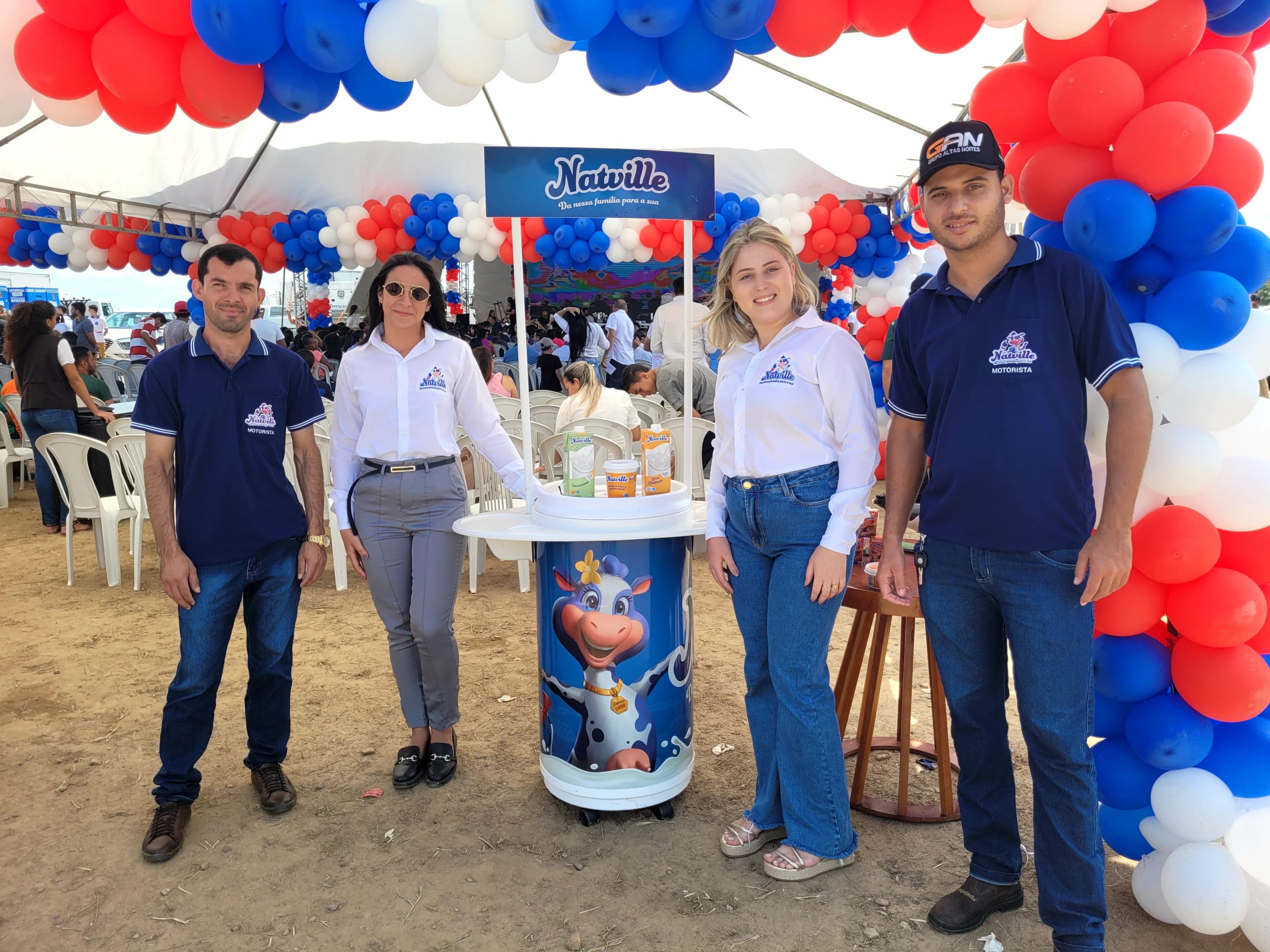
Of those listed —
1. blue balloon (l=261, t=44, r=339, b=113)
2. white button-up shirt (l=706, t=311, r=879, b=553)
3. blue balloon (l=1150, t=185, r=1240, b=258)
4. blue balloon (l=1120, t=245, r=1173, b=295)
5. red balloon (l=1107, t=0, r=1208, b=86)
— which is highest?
blue balloon (l=261, t=44, r=339, b=113)

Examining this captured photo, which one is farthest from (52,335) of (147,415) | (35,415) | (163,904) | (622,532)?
(622,532)

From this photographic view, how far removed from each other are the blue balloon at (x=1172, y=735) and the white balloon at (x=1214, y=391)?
2.27ft

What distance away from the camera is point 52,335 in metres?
6.35

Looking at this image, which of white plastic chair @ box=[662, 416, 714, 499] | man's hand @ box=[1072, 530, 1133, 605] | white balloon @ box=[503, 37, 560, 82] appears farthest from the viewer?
white plastic chair @ box=[662, 416, 714, 499]

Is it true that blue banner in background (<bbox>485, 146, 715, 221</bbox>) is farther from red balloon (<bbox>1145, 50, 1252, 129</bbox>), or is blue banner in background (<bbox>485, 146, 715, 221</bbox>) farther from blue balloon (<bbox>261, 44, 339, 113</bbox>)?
red balloon (<bbox>1145, 50, 1252, 129</bbox>)

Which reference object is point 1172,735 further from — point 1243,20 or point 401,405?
point 401,405

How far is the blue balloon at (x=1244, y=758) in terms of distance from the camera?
2.10m

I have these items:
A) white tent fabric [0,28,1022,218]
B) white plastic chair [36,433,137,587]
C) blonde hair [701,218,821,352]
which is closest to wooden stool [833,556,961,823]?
blonde hair [701,218,821,352]

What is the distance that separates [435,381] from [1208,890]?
252 centimetres

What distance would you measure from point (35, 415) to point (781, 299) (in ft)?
21.1

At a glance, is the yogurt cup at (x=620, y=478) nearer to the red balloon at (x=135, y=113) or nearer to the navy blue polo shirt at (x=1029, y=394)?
the navy blue polo shirt at (x=1029, y=394)

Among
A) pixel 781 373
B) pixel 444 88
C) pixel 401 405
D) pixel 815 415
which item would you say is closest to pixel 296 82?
pixel 444 88

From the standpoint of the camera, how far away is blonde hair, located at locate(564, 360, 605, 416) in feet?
17.7

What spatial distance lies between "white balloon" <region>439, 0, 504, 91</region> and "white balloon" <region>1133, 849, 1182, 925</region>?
2834 millimetres
